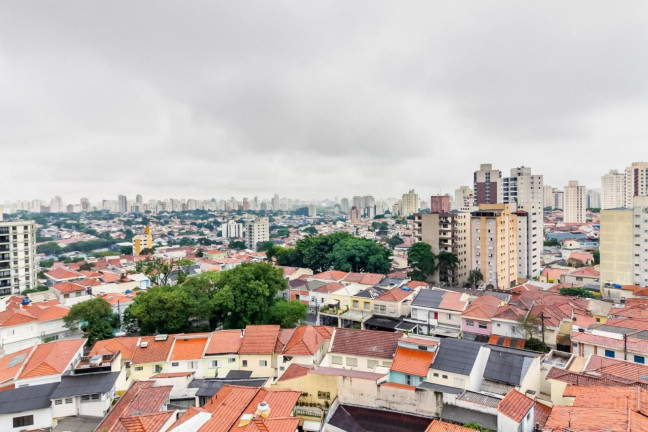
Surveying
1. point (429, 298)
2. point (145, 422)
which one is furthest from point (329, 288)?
point (145, 422)

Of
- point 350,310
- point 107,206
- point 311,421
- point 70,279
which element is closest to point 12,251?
point 70,279

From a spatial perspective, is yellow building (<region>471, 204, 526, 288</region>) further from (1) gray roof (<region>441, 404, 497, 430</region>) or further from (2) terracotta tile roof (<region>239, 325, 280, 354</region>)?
(1) gray roof (<region>441, 404, 497, 430</region>)

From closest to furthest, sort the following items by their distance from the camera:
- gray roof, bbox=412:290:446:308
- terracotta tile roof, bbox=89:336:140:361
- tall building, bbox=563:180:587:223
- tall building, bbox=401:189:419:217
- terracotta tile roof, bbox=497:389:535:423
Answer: terracotta tile roof, bbox=497:389:535:423, terracotta tile roof, bbox=89:336:140:361, gray roof, bbox=412:290:446:308, tall building, bbox=563:180:587:223, tall building, bbox=401:189:419:217

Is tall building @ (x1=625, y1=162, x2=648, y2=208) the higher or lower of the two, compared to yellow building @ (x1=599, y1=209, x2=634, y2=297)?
higher

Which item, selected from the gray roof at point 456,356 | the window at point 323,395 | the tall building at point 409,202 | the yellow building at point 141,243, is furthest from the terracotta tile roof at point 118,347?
the tall building at point 409,202

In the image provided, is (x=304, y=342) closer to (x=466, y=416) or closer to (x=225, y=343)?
(x=225, y=343)

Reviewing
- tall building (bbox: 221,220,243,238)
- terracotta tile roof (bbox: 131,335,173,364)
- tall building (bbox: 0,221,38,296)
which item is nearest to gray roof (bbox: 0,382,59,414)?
terracotta tile roof (bbox: 131,335,173,364)

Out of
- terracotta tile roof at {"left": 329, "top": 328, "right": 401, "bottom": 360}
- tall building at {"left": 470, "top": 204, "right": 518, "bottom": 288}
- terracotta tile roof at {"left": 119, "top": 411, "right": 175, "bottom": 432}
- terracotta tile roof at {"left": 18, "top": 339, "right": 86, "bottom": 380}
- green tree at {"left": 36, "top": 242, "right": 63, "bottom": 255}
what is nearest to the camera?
terracotta tile roof at {"left": 119, "top": 411, "right": 175, "bottom": 432}

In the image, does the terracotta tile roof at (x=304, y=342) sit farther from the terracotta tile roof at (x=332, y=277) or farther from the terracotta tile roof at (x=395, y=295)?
the terracotta tile roof at (x=332, y=277)
